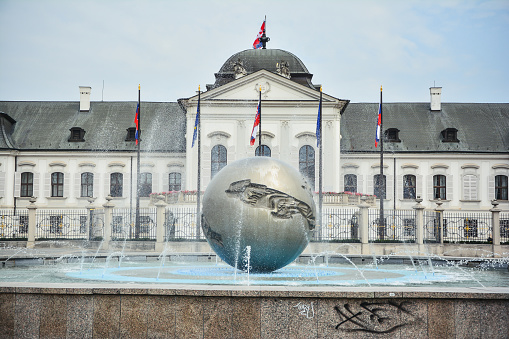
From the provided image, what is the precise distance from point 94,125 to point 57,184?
539cm

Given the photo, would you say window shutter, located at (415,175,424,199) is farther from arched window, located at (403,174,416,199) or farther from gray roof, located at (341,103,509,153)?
gray roof, located at (341,103,509,153)

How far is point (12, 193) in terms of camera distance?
45.3 m

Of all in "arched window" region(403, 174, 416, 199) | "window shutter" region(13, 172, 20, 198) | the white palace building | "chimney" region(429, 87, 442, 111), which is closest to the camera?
the white palace building

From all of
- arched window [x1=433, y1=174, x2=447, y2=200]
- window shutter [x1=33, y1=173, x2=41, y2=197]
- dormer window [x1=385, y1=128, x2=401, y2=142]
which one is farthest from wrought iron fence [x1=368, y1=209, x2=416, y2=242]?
window shutter [x1=33, y1=173, x2=41, y2=197]

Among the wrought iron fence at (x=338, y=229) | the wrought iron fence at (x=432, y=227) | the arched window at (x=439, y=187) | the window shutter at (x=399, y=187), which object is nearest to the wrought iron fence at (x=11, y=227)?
the wrought iron fence at (x=338, y=229)

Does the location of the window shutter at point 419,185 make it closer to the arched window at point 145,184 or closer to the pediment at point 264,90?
the pediment at point 264,90

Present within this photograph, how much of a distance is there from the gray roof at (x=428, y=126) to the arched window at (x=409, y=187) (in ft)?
Result: 7.10

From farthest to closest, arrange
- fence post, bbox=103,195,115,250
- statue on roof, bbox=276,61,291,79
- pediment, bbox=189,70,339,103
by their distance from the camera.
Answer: statue on roof, bbox=276,61,291,79
pediment, bbox=189,70,339,103
fence post, bbox=103,195,115,250

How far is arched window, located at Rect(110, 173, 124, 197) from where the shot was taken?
46.2 m

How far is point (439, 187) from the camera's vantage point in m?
46.0

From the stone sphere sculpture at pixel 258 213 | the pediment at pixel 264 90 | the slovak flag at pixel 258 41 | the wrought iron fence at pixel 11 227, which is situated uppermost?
the slovak flag at pixel 258 41

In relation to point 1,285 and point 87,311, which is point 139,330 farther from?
point 1,285

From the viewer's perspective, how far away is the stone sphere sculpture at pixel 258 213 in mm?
11109

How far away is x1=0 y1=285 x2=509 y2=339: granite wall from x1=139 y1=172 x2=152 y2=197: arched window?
39054mm
